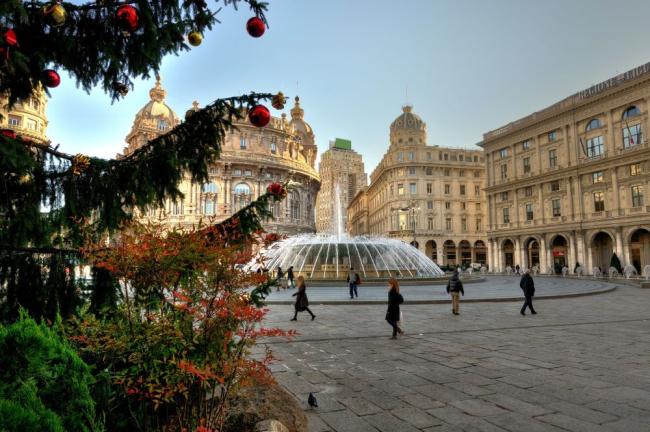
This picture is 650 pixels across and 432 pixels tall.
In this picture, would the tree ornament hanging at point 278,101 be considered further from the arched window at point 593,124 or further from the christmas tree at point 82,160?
the arched window at point 593,124

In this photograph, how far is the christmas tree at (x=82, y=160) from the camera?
3768 mm

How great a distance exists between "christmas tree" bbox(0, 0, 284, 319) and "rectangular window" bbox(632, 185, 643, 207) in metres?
40.6

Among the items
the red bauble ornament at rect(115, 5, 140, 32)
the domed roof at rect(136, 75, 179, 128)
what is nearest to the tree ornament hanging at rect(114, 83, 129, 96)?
the red bauble ornament at rect(115, 5, 140, 32)

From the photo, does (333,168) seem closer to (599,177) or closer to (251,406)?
(599,177)

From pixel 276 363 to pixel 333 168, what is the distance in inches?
5554

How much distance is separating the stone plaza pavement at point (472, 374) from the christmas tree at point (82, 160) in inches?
107

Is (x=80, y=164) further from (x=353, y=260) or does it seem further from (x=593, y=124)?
(x=593, y=124)

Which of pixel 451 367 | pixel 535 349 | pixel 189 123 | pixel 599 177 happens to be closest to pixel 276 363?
pixel 451 367

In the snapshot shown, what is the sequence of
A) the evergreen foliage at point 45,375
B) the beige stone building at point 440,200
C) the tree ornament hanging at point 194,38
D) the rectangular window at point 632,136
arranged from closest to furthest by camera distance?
the evergreen foliage at point 45,375 → the tree ornament hanging at point 194,38 → the rectangular window at point 632,136 → the beige stone building at point 440,200

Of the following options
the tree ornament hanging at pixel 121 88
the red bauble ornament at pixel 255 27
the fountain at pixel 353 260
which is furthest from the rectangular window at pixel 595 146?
the tree ornament hanging at pixel 121 88

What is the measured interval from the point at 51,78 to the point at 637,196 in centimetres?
4241

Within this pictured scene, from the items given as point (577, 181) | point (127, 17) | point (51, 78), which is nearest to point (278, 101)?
point (127, 17)

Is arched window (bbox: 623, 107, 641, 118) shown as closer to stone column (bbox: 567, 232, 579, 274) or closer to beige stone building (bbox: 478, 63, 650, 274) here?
beige stone building (bbox: 478, 63, 650, 274)

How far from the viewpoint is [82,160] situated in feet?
12.9
